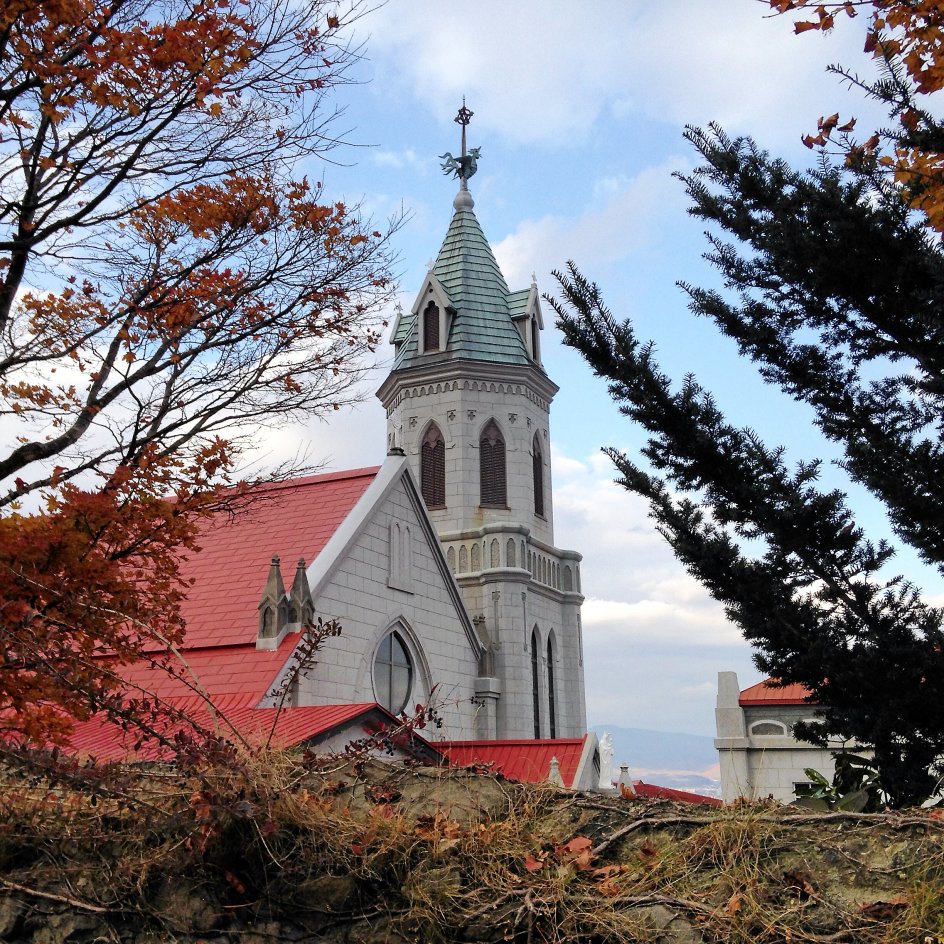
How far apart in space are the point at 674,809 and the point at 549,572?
2997cm

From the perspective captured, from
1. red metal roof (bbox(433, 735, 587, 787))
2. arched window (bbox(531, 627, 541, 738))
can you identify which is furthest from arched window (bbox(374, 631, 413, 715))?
arched window (bbox(531, 627, 541, 738))

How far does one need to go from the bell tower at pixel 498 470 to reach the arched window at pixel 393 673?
31.1ft

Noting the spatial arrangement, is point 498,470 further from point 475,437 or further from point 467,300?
point 467,300

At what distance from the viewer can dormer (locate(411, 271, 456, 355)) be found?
36.8 meters

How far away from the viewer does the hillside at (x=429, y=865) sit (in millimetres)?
4219

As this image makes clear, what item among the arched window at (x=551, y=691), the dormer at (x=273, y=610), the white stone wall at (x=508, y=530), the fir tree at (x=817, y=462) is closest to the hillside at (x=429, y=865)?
the fir tree at (x=817, y=462)

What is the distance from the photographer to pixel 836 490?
9.90m

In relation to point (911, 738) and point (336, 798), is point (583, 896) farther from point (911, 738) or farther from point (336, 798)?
point (911, 738)

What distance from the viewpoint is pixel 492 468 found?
3478 centimetres

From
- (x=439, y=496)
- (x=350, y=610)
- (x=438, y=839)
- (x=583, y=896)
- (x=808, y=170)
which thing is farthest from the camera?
(x=439, y=496)

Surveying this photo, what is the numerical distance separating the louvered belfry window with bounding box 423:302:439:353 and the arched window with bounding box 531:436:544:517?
16.7 feet

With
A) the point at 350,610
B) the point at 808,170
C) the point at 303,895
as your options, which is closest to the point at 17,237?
the point at 303,895

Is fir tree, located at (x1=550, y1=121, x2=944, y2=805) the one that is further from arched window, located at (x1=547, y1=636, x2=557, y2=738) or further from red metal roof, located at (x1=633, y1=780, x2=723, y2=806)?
arched window, located at (x1=547, y1=636, x2=557, y2=738)

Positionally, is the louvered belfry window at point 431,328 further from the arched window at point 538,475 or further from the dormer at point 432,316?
the arched window at point 538,475
